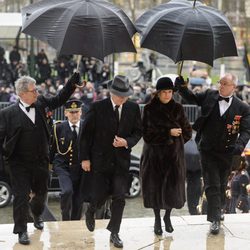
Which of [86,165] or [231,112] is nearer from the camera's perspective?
[86,165]

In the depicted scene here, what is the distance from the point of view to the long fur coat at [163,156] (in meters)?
6.87

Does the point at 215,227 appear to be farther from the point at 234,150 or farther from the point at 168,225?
the point at 234,150

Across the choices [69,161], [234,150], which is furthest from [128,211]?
[234,150]

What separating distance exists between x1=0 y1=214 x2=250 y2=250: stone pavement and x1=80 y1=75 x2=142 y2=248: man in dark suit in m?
0.64

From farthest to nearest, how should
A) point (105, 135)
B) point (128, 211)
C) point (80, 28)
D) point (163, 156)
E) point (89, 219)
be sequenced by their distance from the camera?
point (128, 211)
point (163, 156)
point (89, 219)
point (105, 135)
point (80, 28)

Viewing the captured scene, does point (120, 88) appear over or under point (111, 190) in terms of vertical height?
over

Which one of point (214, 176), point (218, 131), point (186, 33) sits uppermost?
point (186, 33)

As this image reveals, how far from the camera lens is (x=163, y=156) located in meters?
6.96

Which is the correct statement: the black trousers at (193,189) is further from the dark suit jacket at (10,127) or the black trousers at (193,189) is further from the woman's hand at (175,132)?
the dark suit jacket at (10,127)

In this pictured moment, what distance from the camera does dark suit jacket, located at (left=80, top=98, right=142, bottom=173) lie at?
662 cm

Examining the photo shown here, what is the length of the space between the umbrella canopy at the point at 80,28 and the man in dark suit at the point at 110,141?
1.33 feet

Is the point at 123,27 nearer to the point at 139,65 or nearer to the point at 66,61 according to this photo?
the point at 66,61

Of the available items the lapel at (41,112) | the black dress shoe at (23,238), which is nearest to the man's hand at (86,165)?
the lapel at (41,112)

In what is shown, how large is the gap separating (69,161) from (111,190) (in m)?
2.65
